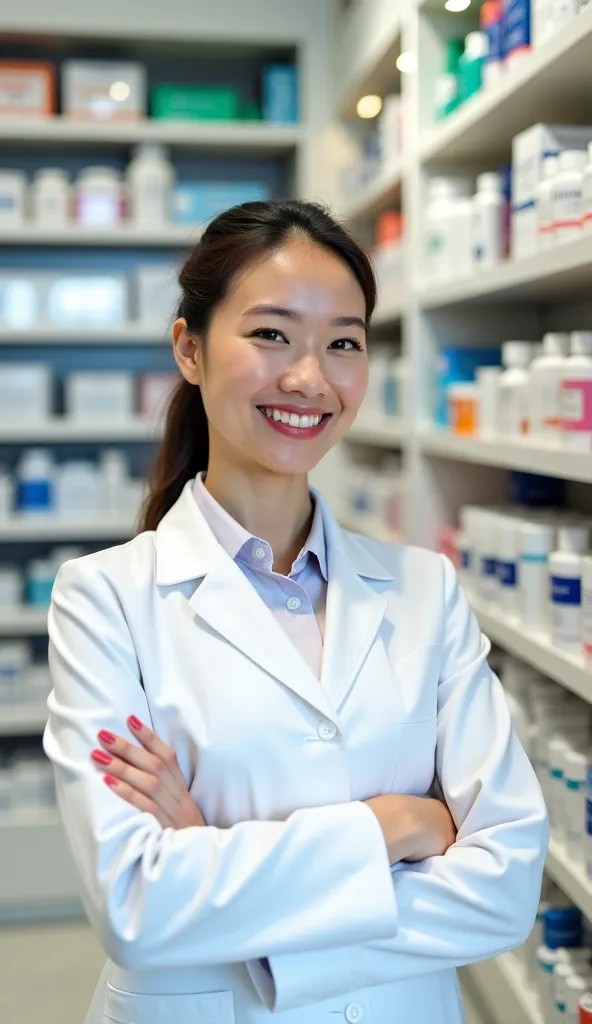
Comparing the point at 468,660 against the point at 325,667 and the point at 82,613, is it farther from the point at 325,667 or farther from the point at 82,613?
the point at 82,613

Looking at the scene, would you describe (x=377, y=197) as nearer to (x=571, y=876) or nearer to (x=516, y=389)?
(x=516, y=389)

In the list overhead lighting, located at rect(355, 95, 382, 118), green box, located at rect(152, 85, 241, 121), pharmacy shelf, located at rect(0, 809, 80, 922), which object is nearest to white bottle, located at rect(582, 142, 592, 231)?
overhead lighting, located at rect(355, 95, 382, 118)

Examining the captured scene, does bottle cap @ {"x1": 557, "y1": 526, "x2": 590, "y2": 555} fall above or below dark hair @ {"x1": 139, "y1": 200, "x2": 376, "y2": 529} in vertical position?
below

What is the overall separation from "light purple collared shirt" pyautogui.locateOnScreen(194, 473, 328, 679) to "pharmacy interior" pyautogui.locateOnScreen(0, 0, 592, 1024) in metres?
0.52

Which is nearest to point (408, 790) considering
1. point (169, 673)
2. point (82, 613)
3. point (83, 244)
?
point (169, 673)

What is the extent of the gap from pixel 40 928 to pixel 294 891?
2.40 m

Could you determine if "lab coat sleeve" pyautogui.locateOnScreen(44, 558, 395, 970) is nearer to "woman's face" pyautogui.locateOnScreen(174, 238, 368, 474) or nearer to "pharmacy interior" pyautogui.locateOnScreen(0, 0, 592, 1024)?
"woman's face" pyautogui.locateOnScreen(174, 238, 368, 474)

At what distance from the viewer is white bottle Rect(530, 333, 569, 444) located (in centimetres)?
175

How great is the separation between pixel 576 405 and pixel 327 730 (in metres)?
0.75

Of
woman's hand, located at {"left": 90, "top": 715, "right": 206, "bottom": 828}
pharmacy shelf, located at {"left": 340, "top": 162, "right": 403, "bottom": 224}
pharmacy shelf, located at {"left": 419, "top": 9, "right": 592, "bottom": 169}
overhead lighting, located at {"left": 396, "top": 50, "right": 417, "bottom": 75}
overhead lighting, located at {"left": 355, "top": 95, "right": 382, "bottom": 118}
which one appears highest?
overhead lighting, located at {"left": 355, "top": 95, "right": 382, "bottom": 118}

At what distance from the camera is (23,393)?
332 cm

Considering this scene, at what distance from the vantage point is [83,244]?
3.54 meters

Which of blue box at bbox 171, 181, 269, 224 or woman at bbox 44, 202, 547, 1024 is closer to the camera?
woman at bbox 44, 202, 547, 1024

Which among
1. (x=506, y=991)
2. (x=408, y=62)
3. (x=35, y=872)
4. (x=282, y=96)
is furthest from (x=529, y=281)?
(x=35, y=872)
